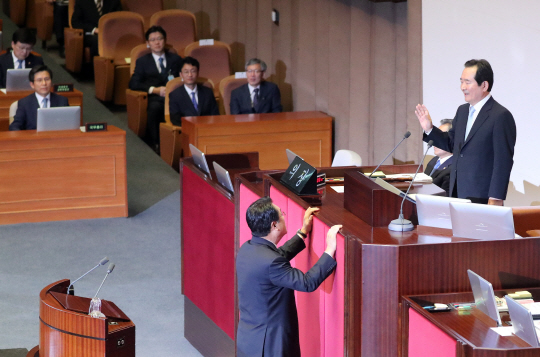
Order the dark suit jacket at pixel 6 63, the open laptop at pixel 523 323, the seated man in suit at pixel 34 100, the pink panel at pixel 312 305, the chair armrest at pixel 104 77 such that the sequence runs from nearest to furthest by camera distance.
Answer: the open laptop at pixel 523 323, the pink panel at pixel 312 305, the seated man in suit at pixel 34 100, the dark suit jacket at pixel 6 63, the chair armrest at pixel 104 77

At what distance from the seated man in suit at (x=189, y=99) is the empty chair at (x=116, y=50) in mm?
1571

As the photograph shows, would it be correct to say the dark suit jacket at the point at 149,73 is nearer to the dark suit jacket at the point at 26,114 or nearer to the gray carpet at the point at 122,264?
the gray carpet at the point at 122,264

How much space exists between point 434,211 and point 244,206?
3.93 ft

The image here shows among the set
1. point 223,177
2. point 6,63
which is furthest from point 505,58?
point 6,63

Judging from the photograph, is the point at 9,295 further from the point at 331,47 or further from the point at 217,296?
the point at 331,47

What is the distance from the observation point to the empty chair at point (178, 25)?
9.70 metres

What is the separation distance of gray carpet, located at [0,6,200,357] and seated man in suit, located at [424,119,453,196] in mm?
1659

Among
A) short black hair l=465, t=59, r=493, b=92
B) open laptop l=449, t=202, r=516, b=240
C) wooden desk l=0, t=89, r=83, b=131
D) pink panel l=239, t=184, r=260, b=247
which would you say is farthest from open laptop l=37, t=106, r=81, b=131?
open laptop l=449, t=202, r=516, b=240

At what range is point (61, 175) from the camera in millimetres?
6680

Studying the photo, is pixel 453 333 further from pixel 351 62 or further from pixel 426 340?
pixel 351 62

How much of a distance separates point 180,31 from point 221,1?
→ 633 millimetres


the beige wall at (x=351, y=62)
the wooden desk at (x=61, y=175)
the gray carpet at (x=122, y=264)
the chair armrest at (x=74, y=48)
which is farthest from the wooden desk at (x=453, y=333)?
the chair armrest at (x=74, y=48)

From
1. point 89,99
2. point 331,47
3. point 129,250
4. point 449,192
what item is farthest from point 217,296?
point 89,99

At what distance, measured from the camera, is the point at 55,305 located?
312 cm
